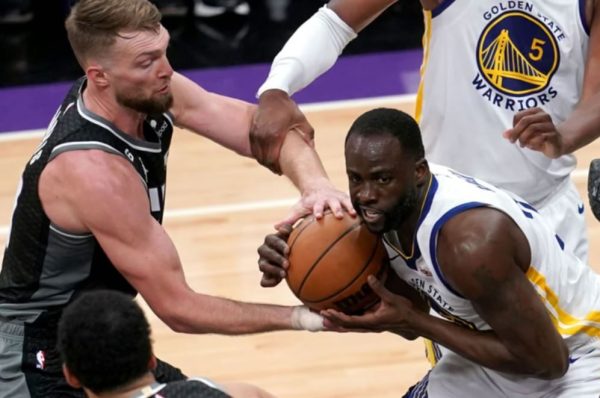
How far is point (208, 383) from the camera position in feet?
10.1

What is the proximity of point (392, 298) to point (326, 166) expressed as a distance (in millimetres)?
3904

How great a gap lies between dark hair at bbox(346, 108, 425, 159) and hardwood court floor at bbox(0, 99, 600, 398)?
203cm

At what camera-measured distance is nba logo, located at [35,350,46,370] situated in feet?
13.1

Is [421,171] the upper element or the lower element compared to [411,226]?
upper

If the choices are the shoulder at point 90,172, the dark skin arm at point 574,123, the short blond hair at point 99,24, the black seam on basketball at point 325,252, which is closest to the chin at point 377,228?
the black seam on basketball at point 325,252

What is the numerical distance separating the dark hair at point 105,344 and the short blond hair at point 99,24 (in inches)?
43.3

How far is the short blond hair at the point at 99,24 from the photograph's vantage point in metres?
3.87

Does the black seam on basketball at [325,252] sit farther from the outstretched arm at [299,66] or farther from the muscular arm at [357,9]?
the muscular arm at [357,9]

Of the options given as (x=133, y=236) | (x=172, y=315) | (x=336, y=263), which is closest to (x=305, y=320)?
(x=336, y=263)

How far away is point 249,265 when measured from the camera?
261 inches

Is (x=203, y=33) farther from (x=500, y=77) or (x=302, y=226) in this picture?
(x=302, y=226)

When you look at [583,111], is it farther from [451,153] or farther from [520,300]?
[520,300]

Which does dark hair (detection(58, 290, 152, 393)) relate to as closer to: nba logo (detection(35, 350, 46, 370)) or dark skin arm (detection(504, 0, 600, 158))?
nba logo (detection(35, 350, 46, 370))

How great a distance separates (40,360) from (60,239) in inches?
15.7
